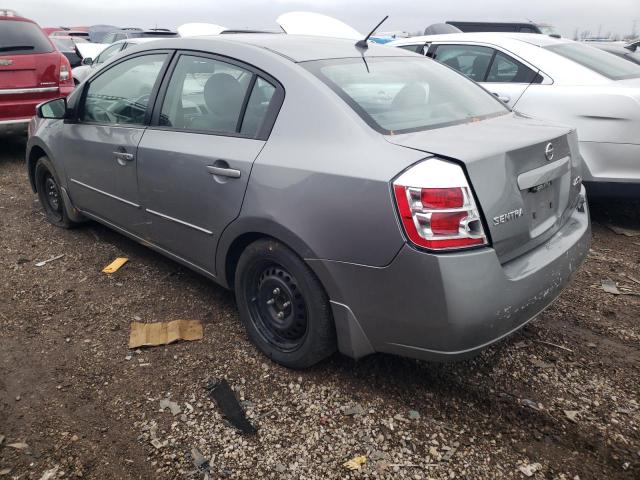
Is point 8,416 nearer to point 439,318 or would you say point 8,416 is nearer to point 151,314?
point 151,314

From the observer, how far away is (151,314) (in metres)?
3.36

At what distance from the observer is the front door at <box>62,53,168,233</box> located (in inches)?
135

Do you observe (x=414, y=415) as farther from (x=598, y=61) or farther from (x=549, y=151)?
(x=598, y=61)

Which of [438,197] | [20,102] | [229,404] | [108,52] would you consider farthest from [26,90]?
[438,197]

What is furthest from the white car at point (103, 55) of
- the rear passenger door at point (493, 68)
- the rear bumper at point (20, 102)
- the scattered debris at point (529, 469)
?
the scattered debris at point (529, 469)

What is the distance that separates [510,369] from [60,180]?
363 centimetres

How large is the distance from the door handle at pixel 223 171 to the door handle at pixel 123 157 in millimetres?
810

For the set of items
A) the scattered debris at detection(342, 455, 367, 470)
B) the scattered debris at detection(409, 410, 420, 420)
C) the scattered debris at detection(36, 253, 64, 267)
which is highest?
the scattered debris at detection(342, 455, 367, 470)

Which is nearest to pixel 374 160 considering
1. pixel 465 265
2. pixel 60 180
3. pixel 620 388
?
pixel 465 265

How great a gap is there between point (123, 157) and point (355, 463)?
2.35m

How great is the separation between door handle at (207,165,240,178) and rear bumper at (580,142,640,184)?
10.3 ft

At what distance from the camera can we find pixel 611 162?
4348mm

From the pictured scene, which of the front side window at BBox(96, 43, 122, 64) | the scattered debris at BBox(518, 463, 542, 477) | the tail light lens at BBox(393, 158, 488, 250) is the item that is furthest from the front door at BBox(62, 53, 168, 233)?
the front side window at BBox(96, 43, 122, 64)

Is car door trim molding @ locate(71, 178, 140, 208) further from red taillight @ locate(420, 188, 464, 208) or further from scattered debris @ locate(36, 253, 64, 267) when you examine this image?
A: red taillight @ locate(420, 188, 464, 208)
